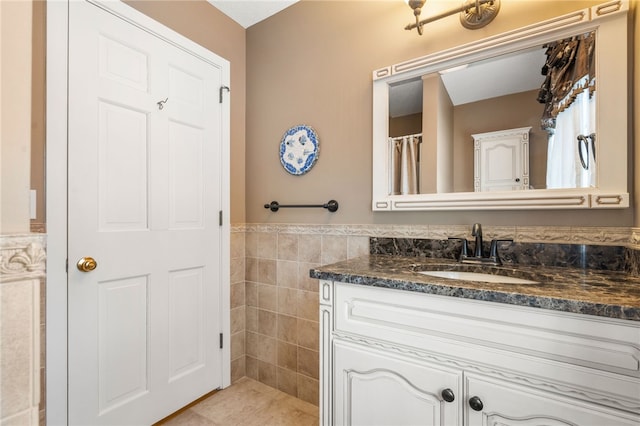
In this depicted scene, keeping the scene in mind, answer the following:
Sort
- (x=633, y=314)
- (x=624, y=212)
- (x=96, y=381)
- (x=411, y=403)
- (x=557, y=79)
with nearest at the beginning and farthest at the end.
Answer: (x=633, y=314) < (x=411, y=403) < (x=624, y=212) < (x=557, y=79) < (x=96, y=381)

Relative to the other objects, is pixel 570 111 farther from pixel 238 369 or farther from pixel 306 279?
pixel 238 369

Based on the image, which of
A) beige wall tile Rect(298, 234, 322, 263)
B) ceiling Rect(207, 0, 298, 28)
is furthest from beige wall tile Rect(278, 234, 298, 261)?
ceiling Rect(207, 0, 298, 28)

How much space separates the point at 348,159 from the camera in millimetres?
1727

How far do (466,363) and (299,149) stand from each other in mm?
1374

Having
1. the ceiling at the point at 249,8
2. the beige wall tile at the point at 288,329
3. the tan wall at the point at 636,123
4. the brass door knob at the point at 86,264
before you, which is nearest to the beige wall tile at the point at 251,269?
the beige wall tile at the point at 288,329

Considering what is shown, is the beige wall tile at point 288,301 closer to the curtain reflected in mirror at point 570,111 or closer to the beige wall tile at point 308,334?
the beige wall tile at point 308,334

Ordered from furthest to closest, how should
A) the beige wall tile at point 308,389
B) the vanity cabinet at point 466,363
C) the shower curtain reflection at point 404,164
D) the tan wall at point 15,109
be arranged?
the beige wall tile at point 308,389 → the shower curtain reflection at point 404,164 → the vanity cabinet at point 466,363 → the tan wall at point 15,109

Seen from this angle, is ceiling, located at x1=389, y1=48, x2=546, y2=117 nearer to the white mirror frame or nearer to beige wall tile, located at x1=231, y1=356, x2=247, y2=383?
the white mirror frame

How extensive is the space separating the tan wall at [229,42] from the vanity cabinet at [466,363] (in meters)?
A: 1.16

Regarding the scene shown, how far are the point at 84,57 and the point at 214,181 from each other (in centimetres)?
82

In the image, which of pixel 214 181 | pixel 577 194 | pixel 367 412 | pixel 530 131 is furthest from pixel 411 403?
pixel 214 181

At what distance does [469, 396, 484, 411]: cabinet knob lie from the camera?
0.89 meters

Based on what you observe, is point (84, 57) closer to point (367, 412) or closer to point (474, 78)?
point (474, 78)

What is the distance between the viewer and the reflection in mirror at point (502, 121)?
3.97ft
